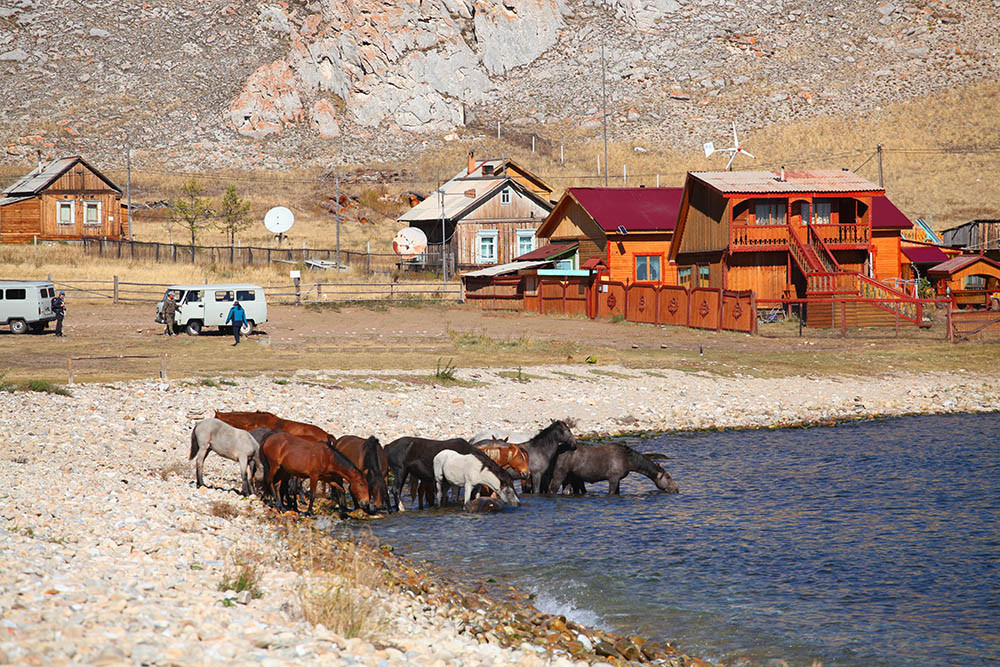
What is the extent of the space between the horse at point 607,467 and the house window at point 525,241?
5516 cm

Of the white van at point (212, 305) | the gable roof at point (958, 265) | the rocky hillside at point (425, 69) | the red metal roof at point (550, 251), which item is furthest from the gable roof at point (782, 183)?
the rocky hillside at point (425, 69)

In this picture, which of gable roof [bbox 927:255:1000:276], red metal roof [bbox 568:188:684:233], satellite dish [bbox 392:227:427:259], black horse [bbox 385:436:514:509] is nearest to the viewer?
black horse [bbox 385:436:514:509]

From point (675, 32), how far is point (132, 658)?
149628mm

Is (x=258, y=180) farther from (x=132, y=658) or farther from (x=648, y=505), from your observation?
(x=132, y=658)

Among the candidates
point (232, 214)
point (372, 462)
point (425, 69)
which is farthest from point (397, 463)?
point (425, 69)

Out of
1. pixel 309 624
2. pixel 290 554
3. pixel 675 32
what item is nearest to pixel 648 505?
pixel 290 554

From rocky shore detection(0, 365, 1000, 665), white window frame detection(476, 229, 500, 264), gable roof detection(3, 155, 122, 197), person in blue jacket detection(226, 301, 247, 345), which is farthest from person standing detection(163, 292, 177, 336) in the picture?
gable roof detection(3, 155, 122, 197)

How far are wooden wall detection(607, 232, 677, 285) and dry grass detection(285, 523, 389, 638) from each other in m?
43.3

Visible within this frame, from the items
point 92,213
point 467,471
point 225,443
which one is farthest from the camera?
point 92,213

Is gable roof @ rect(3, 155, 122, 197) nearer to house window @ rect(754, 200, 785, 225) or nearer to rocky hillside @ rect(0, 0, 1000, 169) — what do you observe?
rocky hillside @ rect(0, 0, 1000, 169)

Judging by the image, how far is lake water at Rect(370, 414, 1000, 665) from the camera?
38.6 feet

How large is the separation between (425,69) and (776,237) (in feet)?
309

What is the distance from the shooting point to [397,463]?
18.0 metres

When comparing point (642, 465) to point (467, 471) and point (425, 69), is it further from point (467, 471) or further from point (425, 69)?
point (425, 69)
